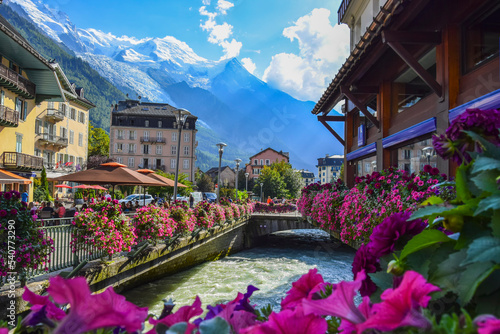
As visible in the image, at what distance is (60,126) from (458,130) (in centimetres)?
4844

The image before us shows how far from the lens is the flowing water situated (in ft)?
38.1

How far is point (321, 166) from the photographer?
14025cm

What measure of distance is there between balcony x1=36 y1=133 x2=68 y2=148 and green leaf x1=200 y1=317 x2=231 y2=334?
44.7 meters

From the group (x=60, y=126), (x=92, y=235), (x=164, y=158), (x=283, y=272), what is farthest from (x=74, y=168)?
(x=92, y=235)

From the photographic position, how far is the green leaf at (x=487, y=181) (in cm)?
79

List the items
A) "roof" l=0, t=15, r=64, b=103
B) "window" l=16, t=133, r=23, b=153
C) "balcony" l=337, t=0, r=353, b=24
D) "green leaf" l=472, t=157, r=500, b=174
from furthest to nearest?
1. "window" l=16, t=133, r=23, b=153
2. "roof" l=0, t=15, r=64, b=103
3. "balcony" l=337, t=0, r=353, b=24
4. "green leaf" l=472, t=157, r=500, b=174

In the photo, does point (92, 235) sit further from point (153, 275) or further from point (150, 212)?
point (153, 275)

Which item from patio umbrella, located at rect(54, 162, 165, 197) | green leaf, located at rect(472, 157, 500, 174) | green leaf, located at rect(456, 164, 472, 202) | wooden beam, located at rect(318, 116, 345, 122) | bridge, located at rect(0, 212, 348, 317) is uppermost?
wooden beam, located at rect(318, 116, 345, 122)

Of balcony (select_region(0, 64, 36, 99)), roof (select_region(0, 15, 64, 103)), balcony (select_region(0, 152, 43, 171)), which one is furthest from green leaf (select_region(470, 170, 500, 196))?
balcony (select_region(0, 152, 43, 171))

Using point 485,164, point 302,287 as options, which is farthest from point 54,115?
point 485,164

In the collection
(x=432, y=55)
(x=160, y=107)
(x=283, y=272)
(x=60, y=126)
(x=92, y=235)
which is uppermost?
(x=160, y=107)

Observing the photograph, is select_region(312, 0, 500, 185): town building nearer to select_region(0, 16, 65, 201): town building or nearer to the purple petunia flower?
the purple petunia flower

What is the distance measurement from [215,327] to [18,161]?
29200 millimetres

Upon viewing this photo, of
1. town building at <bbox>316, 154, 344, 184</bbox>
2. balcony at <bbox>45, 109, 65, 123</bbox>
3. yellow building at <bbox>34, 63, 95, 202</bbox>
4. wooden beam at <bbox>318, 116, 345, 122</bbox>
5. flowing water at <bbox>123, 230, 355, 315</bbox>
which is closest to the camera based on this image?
flowing water at <bbox>123, 230, 355, 315</bbox>
